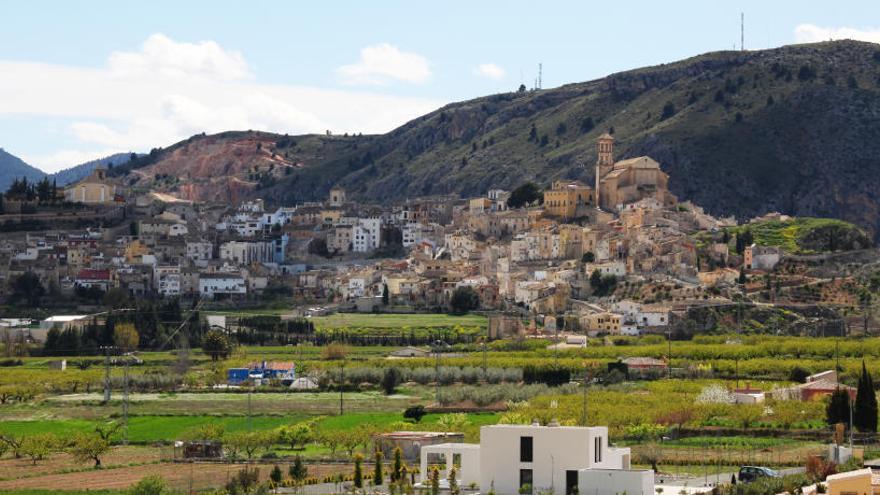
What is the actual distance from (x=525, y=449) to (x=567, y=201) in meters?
72.5

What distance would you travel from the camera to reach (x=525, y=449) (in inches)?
1677

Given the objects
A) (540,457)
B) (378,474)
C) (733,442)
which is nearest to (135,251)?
(733,442)

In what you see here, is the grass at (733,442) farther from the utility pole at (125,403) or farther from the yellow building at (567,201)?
the yellow building at (567,201)

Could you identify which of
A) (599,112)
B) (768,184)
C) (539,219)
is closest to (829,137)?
(768,184)

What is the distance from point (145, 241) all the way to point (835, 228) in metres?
40.4

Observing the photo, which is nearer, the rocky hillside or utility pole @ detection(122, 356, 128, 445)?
utility pole @ detection(122, 356, 128, 445)

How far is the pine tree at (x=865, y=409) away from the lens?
55.2 meters

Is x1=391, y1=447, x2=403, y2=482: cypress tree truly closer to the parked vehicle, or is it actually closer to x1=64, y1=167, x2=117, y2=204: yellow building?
the parked vehicle

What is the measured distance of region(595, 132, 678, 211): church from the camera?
113m

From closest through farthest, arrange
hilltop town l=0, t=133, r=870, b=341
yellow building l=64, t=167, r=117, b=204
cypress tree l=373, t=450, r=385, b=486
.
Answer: cypress tree l=373, t=450, r=385, b=486 → hilltop town l=0, t=133, r=870, b=341 → yellow building l=64, t=167, r=117, b=204

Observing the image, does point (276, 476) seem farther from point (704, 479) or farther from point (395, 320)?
point (395, 320)

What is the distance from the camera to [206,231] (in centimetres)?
12306

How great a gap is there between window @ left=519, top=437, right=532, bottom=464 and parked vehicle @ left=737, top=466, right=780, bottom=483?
16.9ft

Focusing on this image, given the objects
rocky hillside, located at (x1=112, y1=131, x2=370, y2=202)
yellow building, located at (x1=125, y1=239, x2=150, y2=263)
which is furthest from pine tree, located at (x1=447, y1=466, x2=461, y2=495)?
rocky hillside, located at (x1=112, y1=131, x2=370, y2=202)
